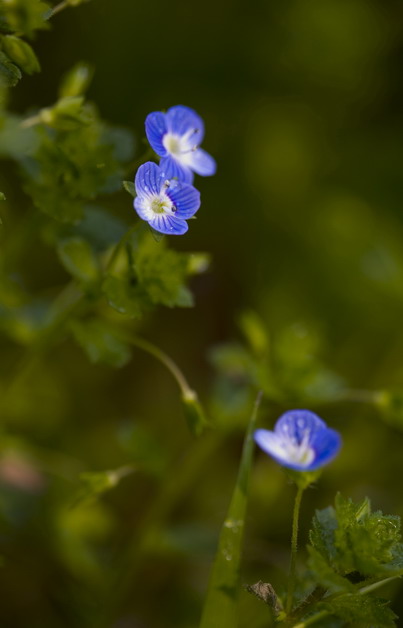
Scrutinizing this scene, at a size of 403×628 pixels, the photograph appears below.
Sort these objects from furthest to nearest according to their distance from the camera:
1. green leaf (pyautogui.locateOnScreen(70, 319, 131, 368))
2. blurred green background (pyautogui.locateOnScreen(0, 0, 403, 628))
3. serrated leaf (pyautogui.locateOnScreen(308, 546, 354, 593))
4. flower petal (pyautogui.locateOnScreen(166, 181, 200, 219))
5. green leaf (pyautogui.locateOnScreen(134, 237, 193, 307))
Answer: blurred green background (pyautogui.locateOnScreen(0, 0, 403, 628)), green leaf (pyautogui.locateOnScreen(70, 319, 131, 368)), green leaf (pyautogui.locateOnScreen(134, 237, 193, 307)), flower petal (pyautogui.locateOnScreen(166, 181, 200, 219)), serrated leaf (pyautogui.locateOnScreen(308, 546, 354, 593))

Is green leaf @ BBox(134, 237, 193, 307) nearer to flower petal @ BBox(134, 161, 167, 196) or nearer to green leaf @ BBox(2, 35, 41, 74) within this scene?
flower petal @ BBox(134, 161, 167, 196)

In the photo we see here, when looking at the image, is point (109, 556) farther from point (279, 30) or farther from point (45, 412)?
point (279, 30)

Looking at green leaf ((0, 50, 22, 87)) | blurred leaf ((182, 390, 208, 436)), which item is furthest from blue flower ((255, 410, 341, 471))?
green leaf ((0, 50, 22, 87))

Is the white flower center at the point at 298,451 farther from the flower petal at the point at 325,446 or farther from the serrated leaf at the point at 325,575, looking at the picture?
the serrated leaf at the point at 325,575

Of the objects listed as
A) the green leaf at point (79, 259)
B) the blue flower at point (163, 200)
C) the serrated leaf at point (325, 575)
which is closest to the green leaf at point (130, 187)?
the blue flower at point (163, 200)

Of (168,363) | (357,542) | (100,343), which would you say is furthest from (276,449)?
(100,343)

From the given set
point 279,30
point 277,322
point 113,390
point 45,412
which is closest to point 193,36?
point 279,30
